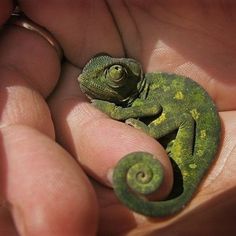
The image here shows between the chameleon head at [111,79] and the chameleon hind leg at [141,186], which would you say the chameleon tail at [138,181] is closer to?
the chameleon hind leg at [141,186]

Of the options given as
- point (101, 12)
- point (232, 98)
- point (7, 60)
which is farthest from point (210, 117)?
point (7, 60)

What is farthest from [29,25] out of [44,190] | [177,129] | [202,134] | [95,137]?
[44,190]

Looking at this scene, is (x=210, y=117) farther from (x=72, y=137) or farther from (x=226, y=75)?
(x=72, y=137)

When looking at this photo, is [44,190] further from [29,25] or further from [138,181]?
[29,25]

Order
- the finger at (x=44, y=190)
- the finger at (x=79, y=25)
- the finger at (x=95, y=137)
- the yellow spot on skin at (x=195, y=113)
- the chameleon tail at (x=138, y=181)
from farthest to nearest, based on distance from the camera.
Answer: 1. the finger at (x=79, y=25)
2. the yellow spot on skin at (x=195, y=113)
3. the finger at (x=95, y=137)
4. the chameleon tail at (x=138, y=181)
5. the finger at (x=44, y=190)

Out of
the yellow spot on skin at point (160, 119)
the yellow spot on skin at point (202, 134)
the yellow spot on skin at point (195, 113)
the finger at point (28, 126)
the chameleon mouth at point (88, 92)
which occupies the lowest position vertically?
the yellow spot on skin at point (202, 134)

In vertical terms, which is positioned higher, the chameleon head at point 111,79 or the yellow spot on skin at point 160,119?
the chameleon head at point 111,79

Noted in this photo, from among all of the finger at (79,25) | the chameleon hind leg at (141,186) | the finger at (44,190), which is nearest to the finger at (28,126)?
the finger at (44,190)
